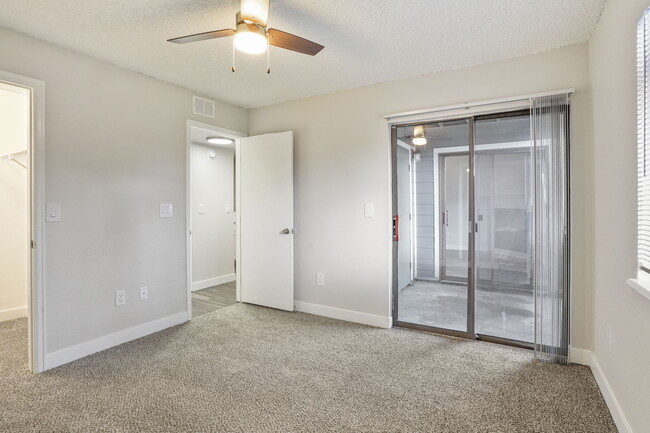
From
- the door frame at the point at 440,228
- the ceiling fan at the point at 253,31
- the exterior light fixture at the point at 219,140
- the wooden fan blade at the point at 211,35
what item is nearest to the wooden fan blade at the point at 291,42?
the ceiling fan at the point at 253,31

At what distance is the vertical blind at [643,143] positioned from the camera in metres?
1.54

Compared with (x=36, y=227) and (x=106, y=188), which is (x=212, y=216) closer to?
(x=106, y=188)

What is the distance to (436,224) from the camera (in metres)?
3.82

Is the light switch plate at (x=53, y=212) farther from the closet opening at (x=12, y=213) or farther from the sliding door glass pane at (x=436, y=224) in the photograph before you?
the sliding door glass pane at (x=436, y=224)

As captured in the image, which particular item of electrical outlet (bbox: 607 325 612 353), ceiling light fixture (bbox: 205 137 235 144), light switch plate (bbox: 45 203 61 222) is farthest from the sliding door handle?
light switch plate (bbox: 45 203 61 222)

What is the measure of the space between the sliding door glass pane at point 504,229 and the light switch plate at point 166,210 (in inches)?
117

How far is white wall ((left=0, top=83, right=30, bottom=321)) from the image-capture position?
11.8 feet

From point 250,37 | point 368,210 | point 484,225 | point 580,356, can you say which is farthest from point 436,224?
point 250,37

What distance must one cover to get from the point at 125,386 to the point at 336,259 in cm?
217

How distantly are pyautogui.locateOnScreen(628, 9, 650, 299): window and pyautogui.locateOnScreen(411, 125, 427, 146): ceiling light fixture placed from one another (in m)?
1.91

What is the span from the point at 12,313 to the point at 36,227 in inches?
74.3

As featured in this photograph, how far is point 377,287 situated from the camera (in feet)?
11.5

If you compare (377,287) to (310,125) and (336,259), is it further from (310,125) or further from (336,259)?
(310,125)

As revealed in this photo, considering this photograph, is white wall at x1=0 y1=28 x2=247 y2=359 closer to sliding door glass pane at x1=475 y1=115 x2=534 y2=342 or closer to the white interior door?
the white interior door
